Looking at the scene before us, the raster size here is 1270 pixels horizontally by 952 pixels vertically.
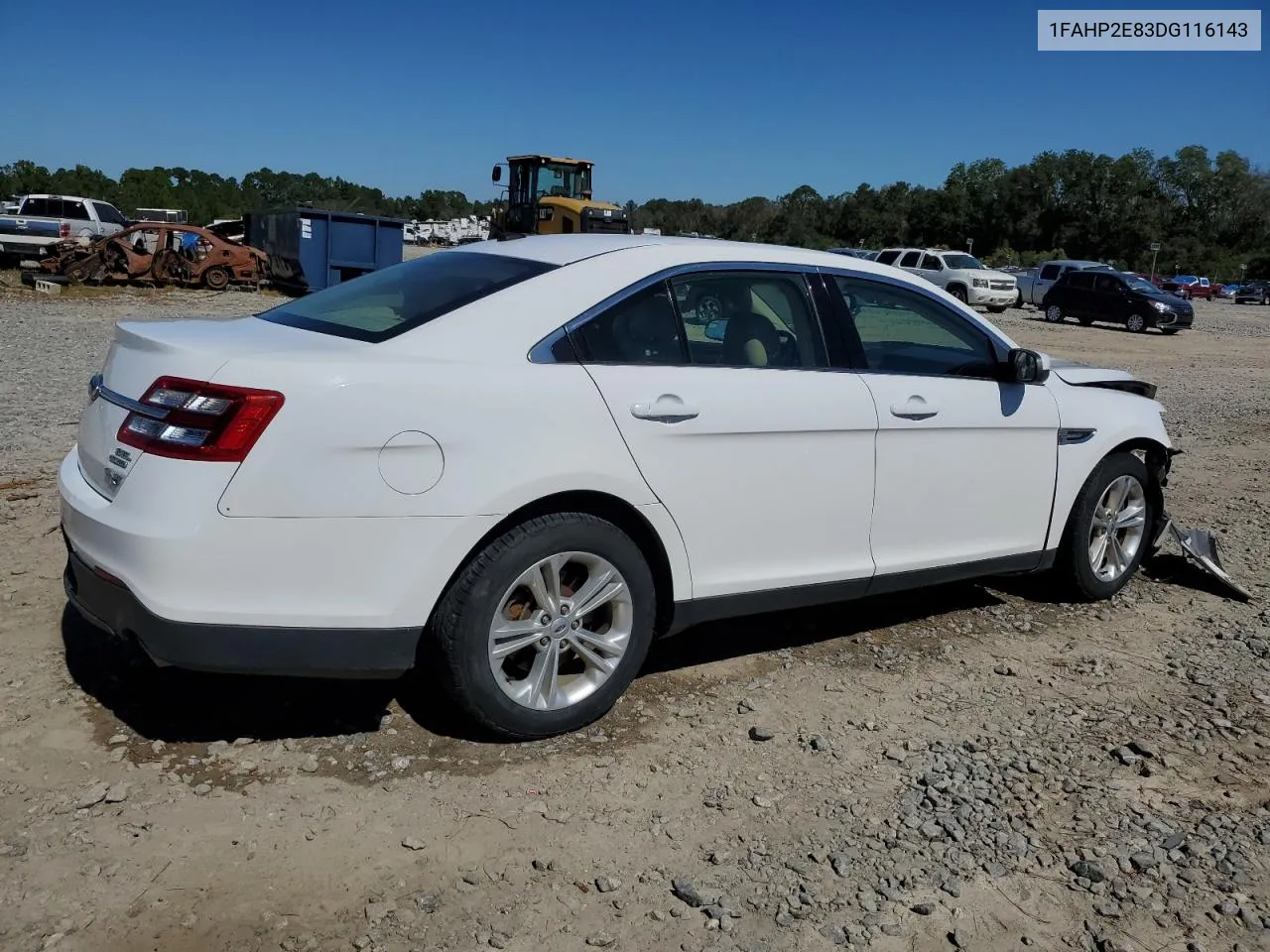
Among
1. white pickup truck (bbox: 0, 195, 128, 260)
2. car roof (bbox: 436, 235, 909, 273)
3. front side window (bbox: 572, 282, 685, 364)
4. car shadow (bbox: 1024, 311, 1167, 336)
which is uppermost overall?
white pickup truck (bbox: 0, 195, 128, 260)

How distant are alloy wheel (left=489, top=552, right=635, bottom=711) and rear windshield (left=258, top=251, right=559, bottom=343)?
0.93m

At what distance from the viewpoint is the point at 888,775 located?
11.9ft

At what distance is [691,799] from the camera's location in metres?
3.43

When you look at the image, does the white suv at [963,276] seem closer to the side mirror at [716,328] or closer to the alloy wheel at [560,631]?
the side mirror at [716,328]

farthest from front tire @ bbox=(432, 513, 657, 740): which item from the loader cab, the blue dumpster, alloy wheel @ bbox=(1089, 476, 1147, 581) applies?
the loader cab

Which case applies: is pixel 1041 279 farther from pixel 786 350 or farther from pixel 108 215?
pixel 786 350

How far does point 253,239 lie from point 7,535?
919 inches

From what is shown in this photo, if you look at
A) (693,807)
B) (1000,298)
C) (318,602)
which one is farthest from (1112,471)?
(1000,298)

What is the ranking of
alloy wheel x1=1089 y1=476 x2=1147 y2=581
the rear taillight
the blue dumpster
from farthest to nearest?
the blue dumpster < alloy wheel x1=1089 y1=476 x2=1147 y2=581 < the rear taillight

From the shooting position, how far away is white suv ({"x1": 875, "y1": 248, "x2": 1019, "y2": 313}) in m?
31.5

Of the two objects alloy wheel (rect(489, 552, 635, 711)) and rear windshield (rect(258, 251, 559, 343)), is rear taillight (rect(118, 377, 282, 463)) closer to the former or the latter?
rear windshield (rect(258, 251, 559, 343))

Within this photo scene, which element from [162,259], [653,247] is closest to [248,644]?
[653,247]

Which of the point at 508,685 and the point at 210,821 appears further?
the point at 508,685

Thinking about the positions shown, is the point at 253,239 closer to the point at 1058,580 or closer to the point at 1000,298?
the point at 1000,298
